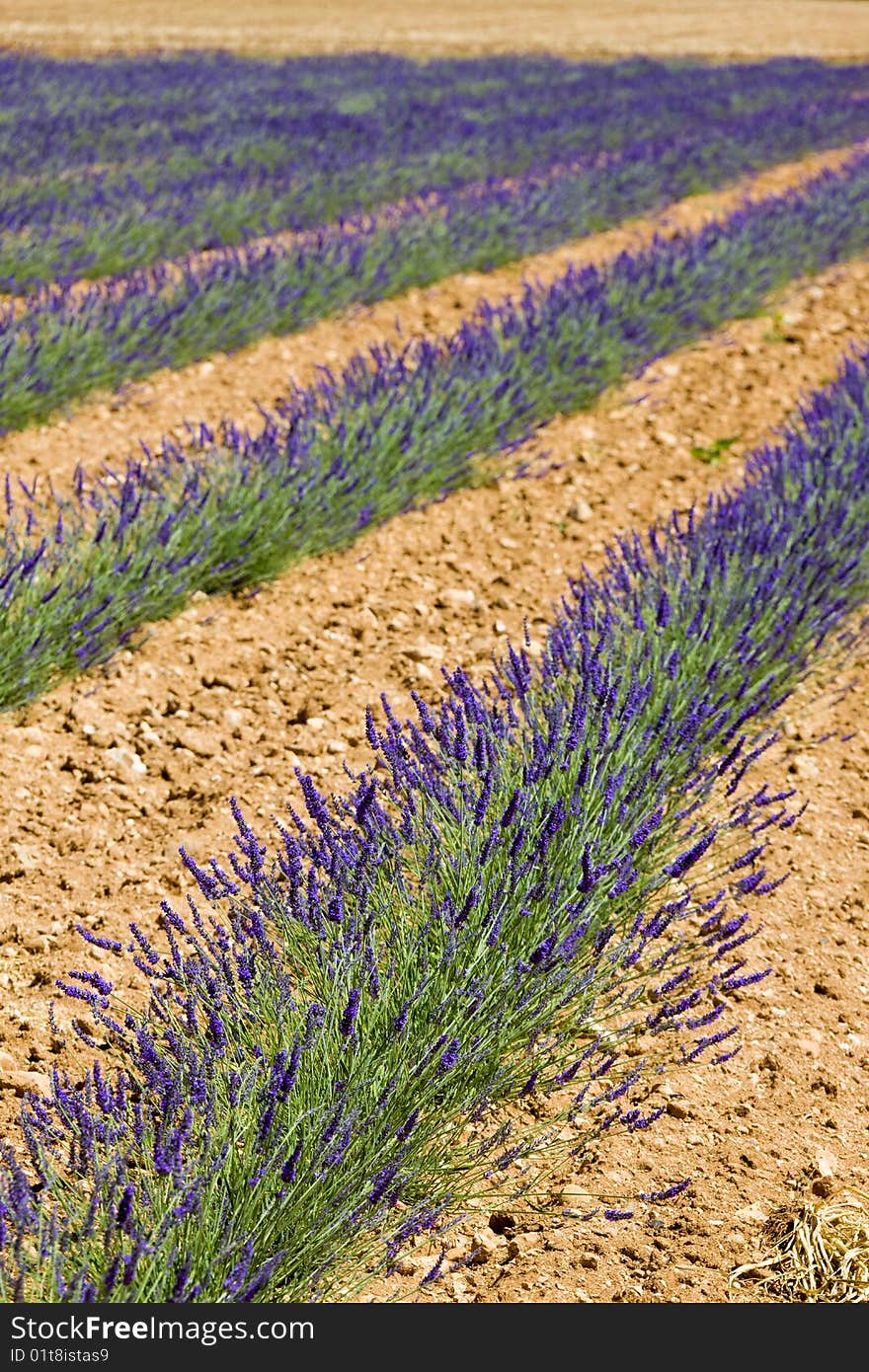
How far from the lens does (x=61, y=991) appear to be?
252cm

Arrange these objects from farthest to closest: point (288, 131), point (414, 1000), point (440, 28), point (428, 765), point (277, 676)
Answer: point (440, 28) < point (288, 131) < point (277, 676) < point (428, 765) < point (414, 1000)

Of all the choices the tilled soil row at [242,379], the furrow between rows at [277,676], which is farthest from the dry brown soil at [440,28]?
the furrow between rows at [277,676]

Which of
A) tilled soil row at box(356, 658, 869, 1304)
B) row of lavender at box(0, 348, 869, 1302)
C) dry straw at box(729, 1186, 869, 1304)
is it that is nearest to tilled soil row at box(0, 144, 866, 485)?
row of lavender at box(0, 348, 869, 1302)

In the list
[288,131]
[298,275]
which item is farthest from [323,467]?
[288,131]

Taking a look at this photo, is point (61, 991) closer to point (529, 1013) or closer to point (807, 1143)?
point (529, 1013)

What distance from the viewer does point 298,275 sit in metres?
6.74

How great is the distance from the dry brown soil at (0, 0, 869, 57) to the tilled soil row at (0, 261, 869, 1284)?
1799 cm

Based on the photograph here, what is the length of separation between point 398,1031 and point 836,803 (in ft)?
5.61

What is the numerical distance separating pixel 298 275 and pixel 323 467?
8.70 ft

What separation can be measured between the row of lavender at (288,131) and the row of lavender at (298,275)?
289 millimetres

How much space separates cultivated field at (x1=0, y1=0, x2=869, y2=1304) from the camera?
1955mm

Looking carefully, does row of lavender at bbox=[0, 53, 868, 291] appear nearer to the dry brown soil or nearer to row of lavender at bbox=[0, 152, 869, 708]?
row of lavender at bbox=[0, 152, 869, 708]

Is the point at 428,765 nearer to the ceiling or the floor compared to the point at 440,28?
nearer to the floor

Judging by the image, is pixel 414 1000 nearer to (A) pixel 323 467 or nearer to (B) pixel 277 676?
(B) pixel 277 676
